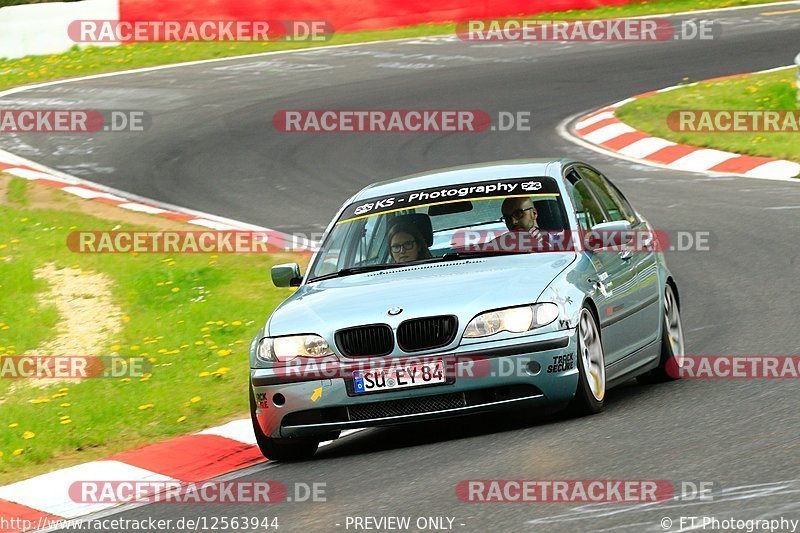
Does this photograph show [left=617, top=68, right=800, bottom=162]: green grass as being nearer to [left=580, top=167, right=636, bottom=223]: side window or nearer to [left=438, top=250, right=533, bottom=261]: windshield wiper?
[left=580, top=167, right=636, bottom=223]: side window

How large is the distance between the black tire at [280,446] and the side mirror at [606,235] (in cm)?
188

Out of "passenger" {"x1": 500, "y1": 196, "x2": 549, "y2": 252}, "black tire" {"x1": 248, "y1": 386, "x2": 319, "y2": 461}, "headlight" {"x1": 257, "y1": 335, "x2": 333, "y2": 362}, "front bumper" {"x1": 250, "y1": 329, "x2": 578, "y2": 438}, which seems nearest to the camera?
"front bumper" {"x1": 250, "y1": 329, "x2": 578, "y2": 438}

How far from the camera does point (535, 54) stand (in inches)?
1017

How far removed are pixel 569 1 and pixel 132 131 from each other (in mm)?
10850

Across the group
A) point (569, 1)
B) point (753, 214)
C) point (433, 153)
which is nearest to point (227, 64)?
point (569, 1)

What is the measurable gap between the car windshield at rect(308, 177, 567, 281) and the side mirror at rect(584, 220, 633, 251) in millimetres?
176

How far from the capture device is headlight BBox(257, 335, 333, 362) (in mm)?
7820

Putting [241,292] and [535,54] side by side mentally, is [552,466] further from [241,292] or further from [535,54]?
[535,54]

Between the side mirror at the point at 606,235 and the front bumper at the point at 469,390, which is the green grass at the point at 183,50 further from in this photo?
the front bumper at the point at 469,390

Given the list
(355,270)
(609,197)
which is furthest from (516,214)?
(609,197)

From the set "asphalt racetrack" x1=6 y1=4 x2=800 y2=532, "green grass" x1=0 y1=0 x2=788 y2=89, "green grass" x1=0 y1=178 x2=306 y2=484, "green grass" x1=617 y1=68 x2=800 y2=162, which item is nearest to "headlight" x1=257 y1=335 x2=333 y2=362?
"asphalt racetrack" x1=6 y1=4 x2=800 y2=532

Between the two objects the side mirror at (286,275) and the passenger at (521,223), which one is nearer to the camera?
the passenger at (521,223)

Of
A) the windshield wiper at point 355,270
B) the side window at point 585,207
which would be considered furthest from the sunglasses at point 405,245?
the side window at point 585,207

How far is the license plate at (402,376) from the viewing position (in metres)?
7.58
